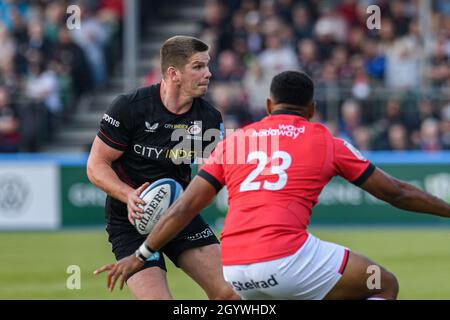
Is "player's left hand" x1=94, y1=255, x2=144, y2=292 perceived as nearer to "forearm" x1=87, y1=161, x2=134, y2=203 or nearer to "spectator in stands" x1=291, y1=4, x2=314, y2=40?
"forearm" x1=87, y1=161, x2=134, y2=203

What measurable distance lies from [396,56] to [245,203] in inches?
619

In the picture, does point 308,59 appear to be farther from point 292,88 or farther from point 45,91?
point 292,88

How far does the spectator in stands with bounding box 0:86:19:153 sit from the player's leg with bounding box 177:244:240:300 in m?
14.0

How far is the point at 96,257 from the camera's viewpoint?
51.1 feet

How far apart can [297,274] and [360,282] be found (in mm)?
402

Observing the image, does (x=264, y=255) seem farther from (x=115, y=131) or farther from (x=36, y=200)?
(x=36, y=200)

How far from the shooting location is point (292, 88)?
673 cm

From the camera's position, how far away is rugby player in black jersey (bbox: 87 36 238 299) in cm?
812

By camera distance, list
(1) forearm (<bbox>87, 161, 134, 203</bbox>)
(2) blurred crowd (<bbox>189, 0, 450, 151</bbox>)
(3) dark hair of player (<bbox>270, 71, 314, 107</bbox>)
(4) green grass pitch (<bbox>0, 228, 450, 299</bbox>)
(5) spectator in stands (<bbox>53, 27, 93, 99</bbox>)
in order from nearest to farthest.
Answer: (3) dark hair of player (<bbox>270, 71, 314, 107</bbox>) → (1) forearm (<bbox>87, 161, 134, 203</bbox>) → (4) green grass pitch (<bbox>0, 228, 450, 299</bbox>) → (2) blurred crowd (<bbox>189, 0, 450, 151</bbox>) → (5) spectator in stands (<bbox>53, 27, 93, 99</bbox>)

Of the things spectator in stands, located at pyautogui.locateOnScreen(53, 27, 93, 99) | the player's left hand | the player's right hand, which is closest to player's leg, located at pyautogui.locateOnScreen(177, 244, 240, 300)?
the player's right hand

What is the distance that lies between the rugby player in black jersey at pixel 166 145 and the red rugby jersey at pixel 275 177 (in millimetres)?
1453

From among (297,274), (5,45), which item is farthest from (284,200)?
(5,45)

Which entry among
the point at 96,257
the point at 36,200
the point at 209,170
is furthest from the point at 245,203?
the point at 36,200

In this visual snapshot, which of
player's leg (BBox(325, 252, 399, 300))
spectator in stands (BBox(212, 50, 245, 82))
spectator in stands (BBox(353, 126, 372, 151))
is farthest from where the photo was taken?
spectator in stands (BBox(212, 50, 245, 82))
